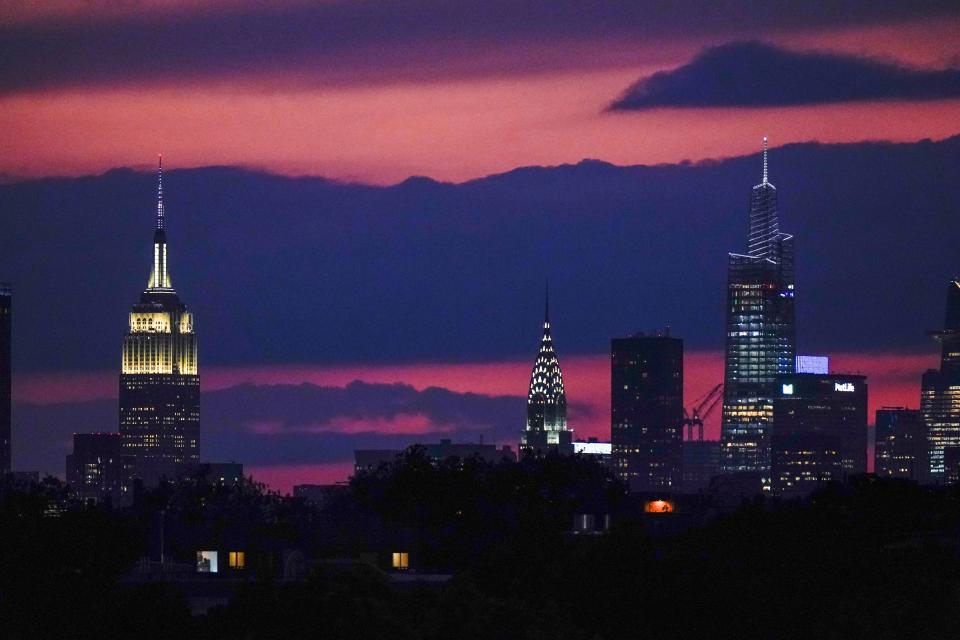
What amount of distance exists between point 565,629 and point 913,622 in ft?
53.7

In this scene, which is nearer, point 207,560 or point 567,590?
point 567,590

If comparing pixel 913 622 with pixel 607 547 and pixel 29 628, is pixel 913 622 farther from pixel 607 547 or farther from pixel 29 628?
pixel 29 628

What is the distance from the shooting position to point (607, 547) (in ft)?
437

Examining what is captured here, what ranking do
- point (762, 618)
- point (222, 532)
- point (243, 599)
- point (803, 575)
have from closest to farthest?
point (243, 599) → point (762, 618) → point (803, 575) → point (222, 532)

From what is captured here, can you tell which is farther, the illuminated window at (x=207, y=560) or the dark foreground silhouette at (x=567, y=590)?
the illuminated window at (x=207, y=560)

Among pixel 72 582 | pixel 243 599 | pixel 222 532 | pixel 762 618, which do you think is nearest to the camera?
pixel 243 599

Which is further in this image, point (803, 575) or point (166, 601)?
point (803, 575)

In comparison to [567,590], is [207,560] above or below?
below

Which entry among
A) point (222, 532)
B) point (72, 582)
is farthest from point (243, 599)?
point (222, 532)

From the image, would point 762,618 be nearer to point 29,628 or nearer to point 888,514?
point 29,628

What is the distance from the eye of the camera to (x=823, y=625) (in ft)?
388

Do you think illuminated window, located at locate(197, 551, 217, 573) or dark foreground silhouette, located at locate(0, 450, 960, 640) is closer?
dark foreground silhouette, located at locate(0, 450, 960, 640)

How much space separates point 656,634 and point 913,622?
11.0m

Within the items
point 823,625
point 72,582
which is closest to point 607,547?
point 823,625
